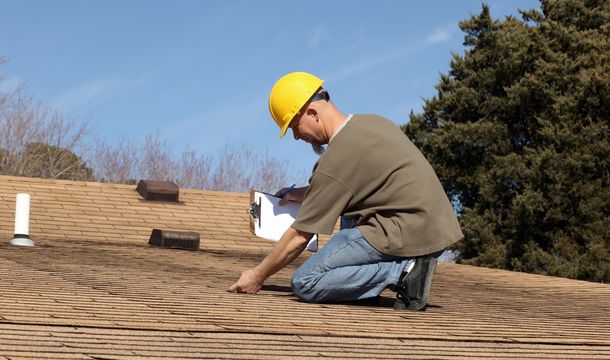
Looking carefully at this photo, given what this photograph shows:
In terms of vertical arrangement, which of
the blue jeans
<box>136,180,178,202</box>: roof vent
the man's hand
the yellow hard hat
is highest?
the yellow hard hat

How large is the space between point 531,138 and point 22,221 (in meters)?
18.1

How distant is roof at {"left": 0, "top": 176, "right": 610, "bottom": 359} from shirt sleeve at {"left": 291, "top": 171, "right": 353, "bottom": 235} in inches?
16.8

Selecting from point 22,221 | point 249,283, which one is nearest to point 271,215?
point 249,283

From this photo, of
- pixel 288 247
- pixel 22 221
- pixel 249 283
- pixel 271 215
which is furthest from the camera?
pixel 22 221

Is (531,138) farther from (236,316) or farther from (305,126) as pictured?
(236,316)

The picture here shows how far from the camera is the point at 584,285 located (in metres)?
9.75

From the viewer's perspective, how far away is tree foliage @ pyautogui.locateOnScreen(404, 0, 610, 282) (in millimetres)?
22922

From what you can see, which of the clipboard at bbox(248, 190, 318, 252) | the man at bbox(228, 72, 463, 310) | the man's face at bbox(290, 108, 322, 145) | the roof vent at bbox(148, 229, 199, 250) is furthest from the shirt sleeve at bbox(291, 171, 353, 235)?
the roof vent at bbox(148, 229, 199, 250)

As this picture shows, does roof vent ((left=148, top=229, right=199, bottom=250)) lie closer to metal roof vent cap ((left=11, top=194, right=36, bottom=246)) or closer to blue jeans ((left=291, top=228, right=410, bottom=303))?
metal roof vent cap ((left=11, top=194, right=36, bottom=246))

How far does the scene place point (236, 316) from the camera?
4.32m

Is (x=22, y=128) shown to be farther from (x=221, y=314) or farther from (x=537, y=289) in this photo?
(x=221, y=314)

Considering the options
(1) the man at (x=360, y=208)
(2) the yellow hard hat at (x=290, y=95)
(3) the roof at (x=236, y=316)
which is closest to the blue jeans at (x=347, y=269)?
(1) the man at (x=360, y=208)

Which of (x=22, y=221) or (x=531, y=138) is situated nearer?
(x=22, y=221)

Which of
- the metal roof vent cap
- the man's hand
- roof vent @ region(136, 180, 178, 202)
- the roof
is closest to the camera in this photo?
the roof
